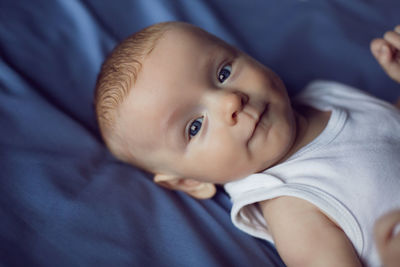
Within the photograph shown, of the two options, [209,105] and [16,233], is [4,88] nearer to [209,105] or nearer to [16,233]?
[16,233]

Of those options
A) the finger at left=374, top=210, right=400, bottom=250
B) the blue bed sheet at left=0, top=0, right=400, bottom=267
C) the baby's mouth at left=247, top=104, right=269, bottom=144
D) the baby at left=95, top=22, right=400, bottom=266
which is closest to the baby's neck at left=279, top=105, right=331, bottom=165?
the baby at left=95, top=22, right=400, bottom=266

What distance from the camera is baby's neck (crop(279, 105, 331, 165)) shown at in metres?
1.12

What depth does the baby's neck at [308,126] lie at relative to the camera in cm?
112

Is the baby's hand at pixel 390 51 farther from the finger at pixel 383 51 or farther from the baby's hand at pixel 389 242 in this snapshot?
the baby's hand at pixel 389 242

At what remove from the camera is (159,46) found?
1039 mm

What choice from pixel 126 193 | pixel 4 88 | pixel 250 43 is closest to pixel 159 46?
pixel 126 193

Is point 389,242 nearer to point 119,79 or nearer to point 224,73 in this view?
point 224,73

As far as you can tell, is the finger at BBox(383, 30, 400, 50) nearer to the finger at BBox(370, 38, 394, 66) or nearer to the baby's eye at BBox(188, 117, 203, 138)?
the finger at BBox(370, 38, 394, 66)

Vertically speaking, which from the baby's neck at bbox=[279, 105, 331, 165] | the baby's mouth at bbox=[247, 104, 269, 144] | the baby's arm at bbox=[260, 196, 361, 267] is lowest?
the baby's arm at bbox=[260, 196, 361, 267]

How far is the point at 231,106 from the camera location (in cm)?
96

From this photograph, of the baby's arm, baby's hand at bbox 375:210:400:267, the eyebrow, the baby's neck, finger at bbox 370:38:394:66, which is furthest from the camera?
finger at bbox 370:38:394:66

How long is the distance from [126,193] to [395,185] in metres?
0.69

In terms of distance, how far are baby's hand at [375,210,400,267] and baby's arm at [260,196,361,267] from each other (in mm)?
205

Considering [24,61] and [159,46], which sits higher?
[24,61]
